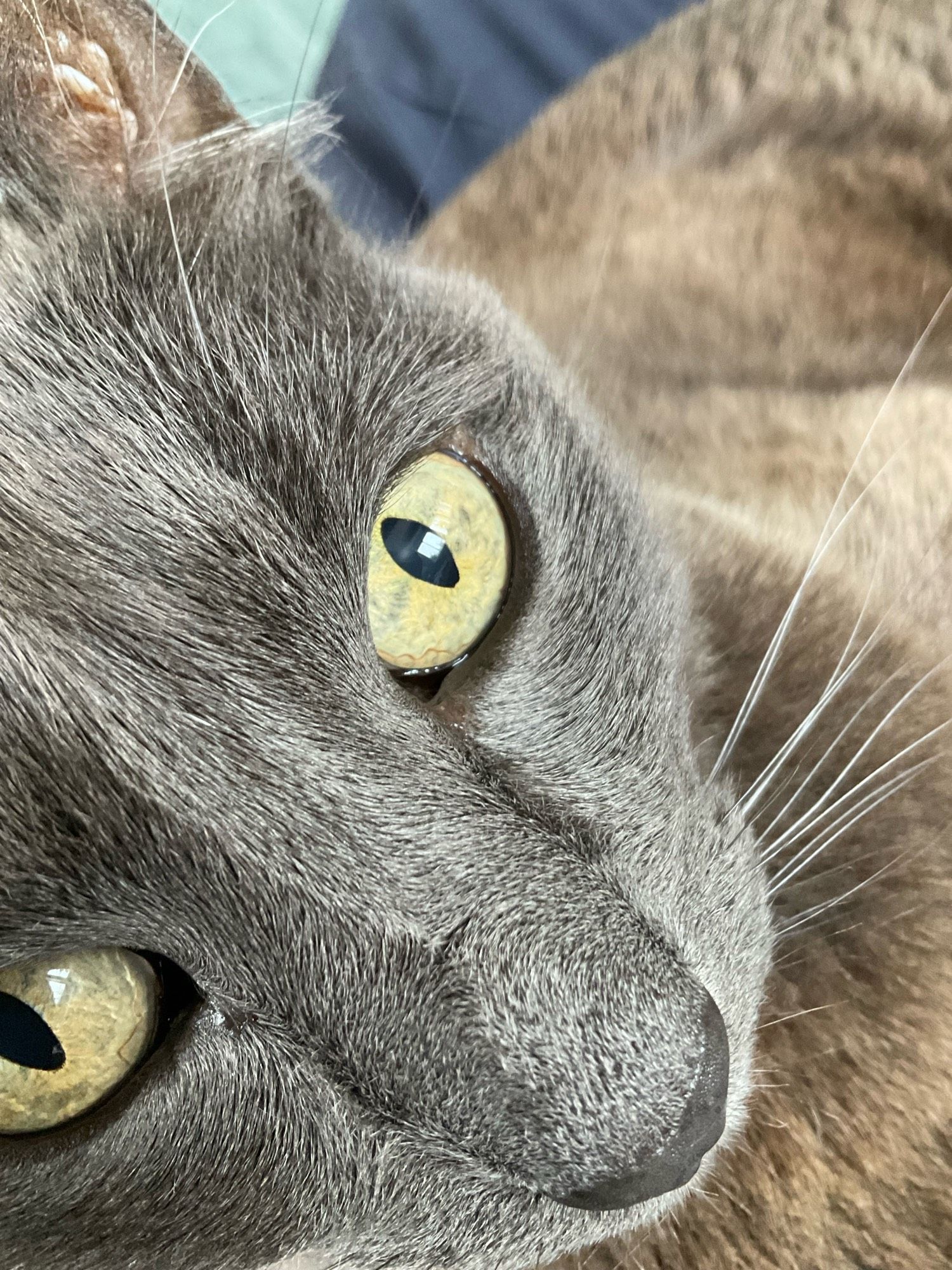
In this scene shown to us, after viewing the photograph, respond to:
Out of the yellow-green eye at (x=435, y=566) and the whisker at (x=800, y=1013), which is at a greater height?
the yellow-green eye at (x=435, y=566)

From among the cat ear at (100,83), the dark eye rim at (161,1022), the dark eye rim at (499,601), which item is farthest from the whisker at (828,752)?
the cat ear at (100,83)

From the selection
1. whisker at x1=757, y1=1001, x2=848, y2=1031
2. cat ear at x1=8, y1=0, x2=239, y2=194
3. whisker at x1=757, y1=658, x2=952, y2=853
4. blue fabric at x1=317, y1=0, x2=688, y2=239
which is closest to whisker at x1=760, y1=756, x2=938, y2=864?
whisker at x1=757, y1=658, x2=952, y2=853

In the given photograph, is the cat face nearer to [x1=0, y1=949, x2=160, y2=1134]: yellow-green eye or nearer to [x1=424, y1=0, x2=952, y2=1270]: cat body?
[x1=0, y1=949, x2=160, y2=1134]: yellow-green eye

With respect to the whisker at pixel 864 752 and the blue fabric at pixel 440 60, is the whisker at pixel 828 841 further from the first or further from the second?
the blue fabric at pixel 440 60

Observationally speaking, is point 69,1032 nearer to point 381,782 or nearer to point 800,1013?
point 381,782

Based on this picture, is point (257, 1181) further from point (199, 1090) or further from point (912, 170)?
point (912, 170)

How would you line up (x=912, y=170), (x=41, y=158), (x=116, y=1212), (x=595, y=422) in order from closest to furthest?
(x=116, y=1212), (x=41, y=158), (x=595, y=422), (x=912, y=170)

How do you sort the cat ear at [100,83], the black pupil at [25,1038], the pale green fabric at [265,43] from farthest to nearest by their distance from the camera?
the pale green fabric at [265,43], the cat ear at [100,83], the black pupil at [25,1038]

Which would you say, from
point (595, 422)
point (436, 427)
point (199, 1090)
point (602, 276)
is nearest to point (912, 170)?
point (602, 276)
